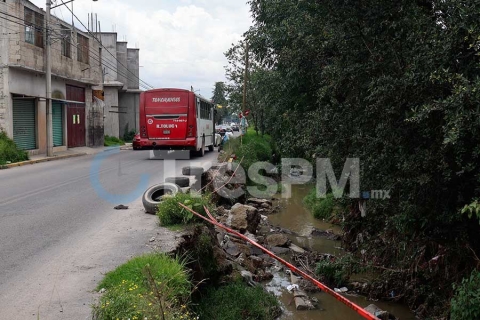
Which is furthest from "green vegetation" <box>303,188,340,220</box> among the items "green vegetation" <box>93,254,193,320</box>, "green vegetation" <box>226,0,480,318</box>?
"green vegetation" <box>93,254,193,320</box>

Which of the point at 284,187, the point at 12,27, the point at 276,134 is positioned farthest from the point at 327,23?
the point at 12,27

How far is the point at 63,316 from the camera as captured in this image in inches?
173

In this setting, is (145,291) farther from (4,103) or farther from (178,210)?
(4,103)

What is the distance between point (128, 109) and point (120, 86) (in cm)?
458

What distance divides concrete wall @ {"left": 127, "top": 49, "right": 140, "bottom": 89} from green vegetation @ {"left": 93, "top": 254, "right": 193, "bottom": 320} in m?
48.4

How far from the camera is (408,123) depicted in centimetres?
682

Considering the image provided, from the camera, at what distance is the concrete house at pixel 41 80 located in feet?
72.6

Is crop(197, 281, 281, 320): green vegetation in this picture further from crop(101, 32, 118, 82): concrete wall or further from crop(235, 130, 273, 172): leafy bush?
crop(101, 32, 118, 82): concrete wall

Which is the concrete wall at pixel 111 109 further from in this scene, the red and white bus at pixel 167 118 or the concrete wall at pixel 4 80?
the red and white bus at pixel 167 118

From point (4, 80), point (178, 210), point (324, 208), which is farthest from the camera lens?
point (4, 80)

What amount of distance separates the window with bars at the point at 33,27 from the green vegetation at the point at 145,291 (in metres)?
20.6

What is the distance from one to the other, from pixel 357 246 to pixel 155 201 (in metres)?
4.92

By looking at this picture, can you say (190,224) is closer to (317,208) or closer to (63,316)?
(63,316)

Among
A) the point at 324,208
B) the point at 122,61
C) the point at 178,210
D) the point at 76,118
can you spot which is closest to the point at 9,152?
the point at 76,118
